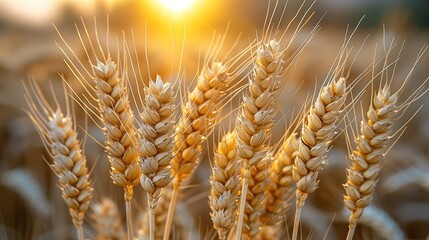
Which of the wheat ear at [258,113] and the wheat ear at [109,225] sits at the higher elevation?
the wheat ear at [258,113]

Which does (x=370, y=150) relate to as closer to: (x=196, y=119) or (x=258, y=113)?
(x=258, y=113)

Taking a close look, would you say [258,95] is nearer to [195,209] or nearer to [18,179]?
[195,209]

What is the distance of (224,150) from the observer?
1416 mm

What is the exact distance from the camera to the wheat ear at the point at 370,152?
1.33 metres

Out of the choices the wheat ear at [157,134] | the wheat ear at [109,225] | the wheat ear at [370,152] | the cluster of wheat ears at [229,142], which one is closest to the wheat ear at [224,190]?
the cluster of wheat ears at [229,142]

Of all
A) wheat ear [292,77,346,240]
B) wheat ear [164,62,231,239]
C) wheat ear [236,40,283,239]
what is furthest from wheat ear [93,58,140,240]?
wheat ear [292,77,346,240]

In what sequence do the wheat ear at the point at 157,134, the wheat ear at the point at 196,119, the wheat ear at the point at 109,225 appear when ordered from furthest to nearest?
the wheat ear at the point at 109,225 → the wheat ear at the point at 196,119 → the wheat ear at the point at 157,134

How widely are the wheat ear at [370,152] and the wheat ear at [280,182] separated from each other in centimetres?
16

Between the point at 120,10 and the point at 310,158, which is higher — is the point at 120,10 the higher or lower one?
the higher one

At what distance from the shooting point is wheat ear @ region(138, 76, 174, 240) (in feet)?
4.19

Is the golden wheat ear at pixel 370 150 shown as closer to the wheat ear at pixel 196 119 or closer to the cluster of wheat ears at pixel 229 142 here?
the cluster of wheat ears at pixel 229 142

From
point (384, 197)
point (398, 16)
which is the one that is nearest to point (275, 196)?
point (384, 197)

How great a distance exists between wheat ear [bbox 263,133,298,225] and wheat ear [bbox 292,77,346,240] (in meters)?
0.13

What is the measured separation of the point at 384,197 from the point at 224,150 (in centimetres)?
277
